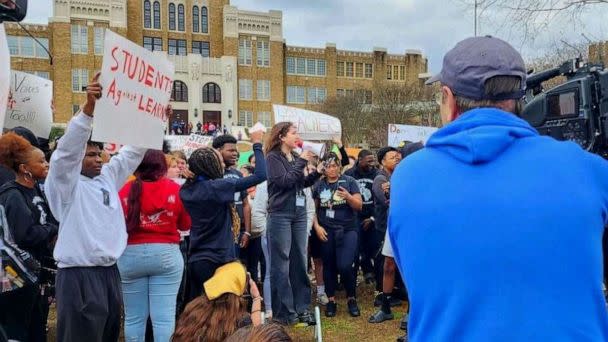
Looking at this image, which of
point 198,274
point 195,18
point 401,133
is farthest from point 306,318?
point 195,18

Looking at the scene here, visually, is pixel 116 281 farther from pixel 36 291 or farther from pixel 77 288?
pixel 36 291

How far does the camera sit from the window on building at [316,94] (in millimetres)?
60688

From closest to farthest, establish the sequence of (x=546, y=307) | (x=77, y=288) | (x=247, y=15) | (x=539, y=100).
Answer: (x=546, y=307) → (x=77, y=288) → (x=539, y=100) → (x=247, y=15)

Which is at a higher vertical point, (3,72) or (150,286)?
(3,72)

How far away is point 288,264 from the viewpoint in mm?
5641

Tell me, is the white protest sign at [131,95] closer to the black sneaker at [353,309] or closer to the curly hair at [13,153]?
the curly hair at [13,153]

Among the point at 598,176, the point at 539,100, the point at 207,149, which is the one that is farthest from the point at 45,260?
the point at 598,176

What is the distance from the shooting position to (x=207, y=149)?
442cm

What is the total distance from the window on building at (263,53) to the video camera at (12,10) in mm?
55759

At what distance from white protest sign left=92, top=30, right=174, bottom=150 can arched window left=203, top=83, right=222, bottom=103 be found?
171ft

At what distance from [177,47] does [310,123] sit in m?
51.0

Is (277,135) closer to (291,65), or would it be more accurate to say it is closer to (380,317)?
(380,317)

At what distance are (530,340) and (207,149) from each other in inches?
138

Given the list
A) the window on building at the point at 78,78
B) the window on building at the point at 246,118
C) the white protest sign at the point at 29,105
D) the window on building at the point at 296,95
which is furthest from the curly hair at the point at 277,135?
the window on building at the point at 296,95
